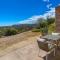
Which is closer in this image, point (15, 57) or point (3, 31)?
point (15, 57)

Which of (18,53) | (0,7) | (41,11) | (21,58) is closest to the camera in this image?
(21,58)

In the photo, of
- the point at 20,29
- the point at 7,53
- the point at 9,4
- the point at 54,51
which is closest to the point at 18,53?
the point at 7,53

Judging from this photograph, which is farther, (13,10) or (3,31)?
(13,10)

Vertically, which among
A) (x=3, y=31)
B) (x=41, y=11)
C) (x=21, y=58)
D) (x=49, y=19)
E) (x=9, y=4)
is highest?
(x=9, y=4)

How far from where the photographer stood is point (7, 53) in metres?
4.90

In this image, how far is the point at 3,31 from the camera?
9859mm

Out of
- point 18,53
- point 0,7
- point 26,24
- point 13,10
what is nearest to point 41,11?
point 26,24

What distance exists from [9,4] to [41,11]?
132 inches

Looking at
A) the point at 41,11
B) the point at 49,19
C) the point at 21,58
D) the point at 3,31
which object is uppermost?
the point at 41,11

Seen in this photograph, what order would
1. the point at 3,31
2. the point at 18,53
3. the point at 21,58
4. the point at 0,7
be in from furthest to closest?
the point at 0,7
the point at 3,31
the point at 18,53
the point at 21,58

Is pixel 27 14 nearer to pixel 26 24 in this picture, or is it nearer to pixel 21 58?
pixel 26 24

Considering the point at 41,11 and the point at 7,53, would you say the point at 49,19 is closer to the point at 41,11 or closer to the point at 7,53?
the point at 41,11

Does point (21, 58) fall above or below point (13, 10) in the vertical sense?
below

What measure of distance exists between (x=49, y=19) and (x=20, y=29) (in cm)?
275
